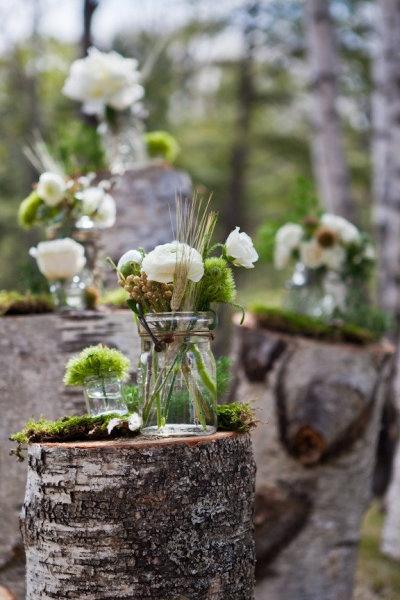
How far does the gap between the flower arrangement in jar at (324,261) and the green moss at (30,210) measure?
167 cm

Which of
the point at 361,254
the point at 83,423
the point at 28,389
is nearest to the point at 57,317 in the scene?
the point at 28,389

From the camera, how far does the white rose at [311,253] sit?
5586mm

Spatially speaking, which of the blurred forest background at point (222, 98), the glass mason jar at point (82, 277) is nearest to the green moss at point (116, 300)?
the glass mason jar at point (82, 277)

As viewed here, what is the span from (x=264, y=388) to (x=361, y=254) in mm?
1029

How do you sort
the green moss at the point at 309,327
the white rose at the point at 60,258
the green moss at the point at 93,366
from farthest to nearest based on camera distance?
the green moss at the point at 309,327 < the white rose at the point at 60,258 < the green moss at the point at 93,366

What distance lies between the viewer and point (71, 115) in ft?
47.9

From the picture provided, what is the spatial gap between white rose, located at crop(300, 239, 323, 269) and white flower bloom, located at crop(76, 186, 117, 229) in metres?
1.47

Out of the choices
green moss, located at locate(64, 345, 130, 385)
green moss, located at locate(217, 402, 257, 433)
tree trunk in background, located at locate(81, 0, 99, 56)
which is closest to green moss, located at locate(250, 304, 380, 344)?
green moss, located at locate(217, 402, 257, 433)

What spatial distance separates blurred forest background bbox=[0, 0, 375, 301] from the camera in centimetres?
1400

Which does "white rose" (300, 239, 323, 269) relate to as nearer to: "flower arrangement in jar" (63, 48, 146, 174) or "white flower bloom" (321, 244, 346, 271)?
"white flower bloom" (321, 244, 346, 271)

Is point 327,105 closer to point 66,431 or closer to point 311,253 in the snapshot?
point 311,253

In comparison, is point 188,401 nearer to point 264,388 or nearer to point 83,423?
point 83,423

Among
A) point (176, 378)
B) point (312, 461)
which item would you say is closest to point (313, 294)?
point (312, 461)

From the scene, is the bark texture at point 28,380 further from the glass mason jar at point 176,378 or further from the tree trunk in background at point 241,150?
the tree trunk in background at point 241,150
